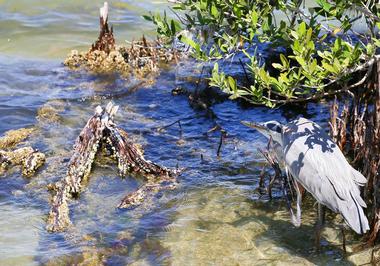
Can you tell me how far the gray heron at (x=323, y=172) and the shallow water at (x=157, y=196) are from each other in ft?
1.17

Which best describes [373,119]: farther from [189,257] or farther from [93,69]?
[93,69]

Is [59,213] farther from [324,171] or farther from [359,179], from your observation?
[359,179]

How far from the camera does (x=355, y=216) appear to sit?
3.95 m

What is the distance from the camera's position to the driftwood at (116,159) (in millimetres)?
5035

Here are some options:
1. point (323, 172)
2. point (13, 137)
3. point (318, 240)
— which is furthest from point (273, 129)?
point (13, 137)

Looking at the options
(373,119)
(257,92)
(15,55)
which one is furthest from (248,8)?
(15,55)

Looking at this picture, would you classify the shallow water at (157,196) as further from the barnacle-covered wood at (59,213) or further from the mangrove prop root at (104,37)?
the mangrove prop root at (104,37)

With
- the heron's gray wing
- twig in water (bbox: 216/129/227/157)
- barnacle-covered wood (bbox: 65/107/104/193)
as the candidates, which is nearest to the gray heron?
the heron's gray wing

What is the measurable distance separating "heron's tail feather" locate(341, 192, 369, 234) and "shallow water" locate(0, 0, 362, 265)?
13.4 inches

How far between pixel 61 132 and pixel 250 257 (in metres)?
2.76

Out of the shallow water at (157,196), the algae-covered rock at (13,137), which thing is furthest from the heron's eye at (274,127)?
the algae-covered rock at (13,137)

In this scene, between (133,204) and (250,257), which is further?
(133,204)

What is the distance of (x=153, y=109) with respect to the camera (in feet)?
22.4

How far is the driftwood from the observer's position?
5.04m
